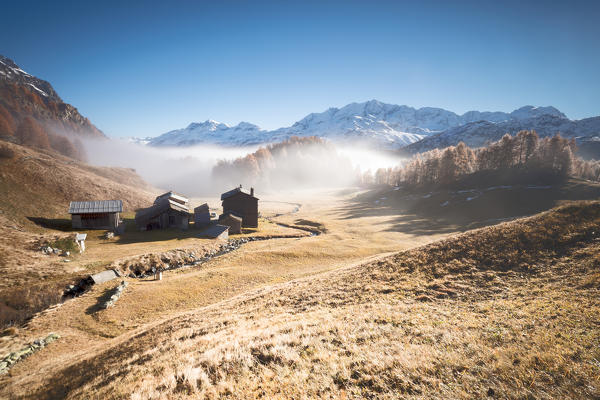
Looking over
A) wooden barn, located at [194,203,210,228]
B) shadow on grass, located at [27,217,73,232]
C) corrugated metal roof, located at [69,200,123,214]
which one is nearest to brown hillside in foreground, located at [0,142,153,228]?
shadow on grass, located at [27,217,73,232]

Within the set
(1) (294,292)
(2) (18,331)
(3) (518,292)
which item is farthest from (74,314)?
(3) (518,292)

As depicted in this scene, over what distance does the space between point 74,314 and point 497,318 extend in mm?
32279

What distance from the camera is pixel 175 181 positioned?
6870 inches

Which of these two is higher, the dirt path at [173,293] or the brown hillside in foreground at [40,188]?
the brown hillside in foreground at [40,188]

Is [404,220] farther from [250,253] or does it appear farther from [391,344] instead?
[391,344]

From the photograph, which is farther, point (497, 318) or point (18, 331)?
point (18, 331)

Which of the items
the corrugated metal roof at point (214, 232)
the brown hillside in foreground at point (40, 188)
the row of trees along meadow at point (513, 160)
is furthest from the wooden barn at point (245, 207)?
the row of trees along meadow at point (513, 160)

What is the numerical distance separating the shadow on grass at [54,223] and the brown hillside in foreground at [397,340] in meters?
40.9

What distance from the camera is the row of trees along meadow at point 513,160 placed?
279ft

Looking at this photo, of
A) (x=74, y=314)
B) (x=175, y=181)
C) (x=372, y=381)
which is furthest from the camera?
(x=175, y=181)

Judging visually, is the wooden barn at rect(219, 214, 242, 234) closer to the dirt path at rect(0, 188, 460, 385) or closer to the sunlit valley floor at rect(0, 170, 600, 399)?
the dirt path at rect(0, 188, 460, 385)

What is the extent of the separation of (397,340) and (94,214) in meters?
57.7

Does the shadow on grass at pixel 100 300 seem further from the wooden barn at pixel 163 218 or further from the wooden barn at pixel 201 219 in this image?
the wooden barn at pixel 201 219

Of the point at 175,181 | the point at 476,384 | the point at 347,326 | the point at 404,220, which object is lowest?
the point at 404,220
